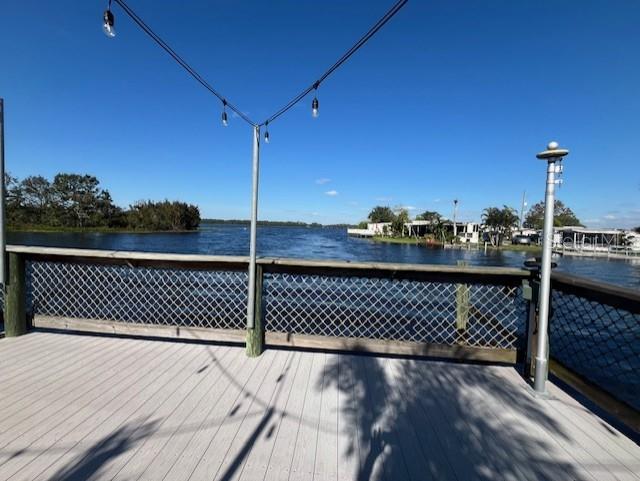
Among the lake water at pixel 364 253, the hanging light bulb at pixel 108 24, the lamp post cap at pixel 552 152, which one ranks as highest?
the hanging light bulb at pixel 108 24

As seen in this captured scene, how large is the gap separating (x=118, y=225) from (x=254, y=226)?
205 feet

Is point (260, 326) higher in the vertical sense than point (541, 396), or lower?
higher

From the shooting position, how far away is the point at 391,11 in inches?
61.5

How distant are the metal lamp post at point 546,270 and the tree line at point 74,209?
194 ft

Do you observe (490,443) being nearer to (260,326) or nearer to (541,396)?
(541,396)

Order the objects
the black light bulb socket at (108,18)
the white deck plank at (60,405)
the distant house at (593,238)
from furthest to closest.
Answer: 1. the distant house at (593,238)
2. the black light bulb socket at (108,18)
3. the white deck plank at (60,405)

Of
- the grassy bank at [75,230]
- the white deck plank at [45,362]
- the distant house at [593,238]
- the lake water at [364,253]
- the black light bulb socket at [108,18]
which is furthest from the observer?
the grassy bank at [75,230]

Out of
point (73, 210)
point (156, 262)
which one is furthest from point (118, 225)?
point (156, 262)

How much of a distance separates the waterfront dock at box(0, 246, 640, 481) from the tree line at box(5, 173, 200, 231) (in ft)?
187

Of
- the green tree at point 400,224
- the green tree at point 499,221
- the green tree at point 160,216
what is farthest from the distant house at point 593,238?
the green tree at point 160,216

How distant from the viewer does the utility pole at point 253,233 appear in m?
2.17

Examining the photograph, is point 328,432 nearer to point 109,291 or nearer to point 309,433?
point 309,433

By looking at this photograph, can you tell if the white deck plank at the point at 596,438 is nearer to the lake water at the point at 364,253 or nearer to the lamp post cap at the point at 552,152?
the lamp post cap at the point at 552,152

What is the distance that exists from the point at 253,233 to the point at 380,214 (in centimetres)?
8005
